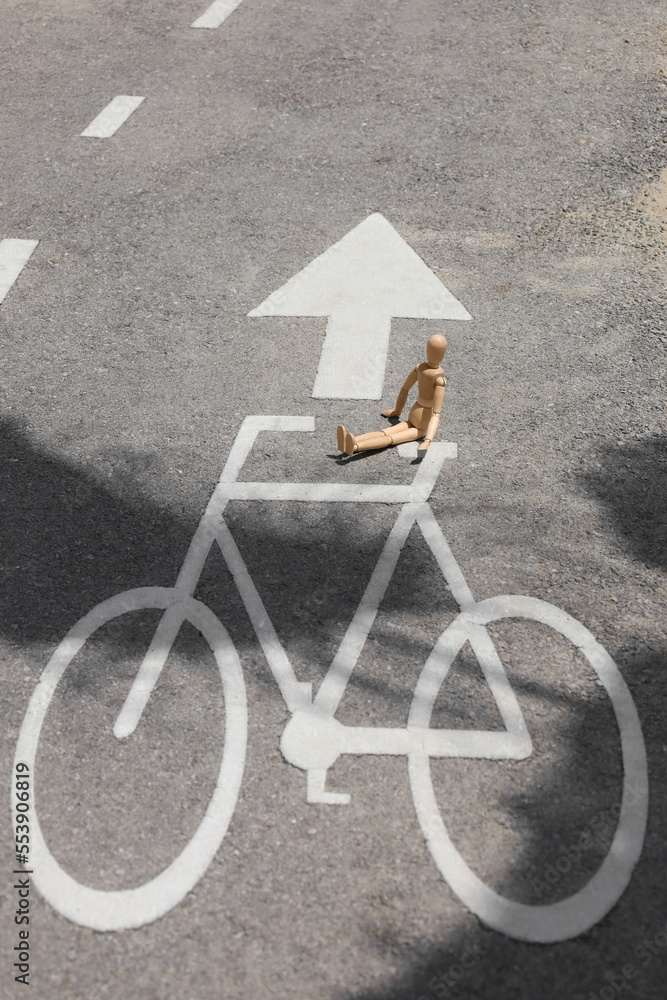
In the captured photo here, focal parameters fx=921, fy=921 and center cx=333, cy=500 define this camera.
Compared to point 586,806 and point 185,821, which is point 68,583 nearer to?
A: point 185,821

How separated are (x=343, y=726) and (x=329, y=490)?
1.64 metres

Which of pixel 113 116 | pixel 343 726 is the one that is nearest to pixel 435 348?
pixel 343 726

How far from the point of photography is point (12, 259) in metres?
7.48

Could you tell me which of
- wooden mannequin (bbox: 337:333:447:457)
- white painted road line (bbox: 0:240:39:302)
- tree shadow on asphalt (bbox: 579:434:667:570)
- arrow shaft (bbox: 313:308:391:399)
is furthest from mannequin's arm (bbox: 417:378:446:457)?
white painted road line (bbox: 0:240:39:302)

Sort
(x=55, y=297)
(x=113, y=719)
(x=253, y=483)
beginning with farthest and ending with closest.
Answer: (x=55, y=297)
(x=253, y=483)
(x=113, y=719)

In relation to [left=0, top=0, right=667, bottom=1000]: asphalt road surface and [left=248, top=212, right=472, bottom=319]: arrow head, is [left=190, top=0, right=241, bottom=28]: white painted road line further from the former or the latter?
[left=248, top=212, right=472, bottom=319]: arrow head

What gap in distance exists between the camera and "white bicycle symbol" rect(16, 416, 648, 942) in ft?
12.9

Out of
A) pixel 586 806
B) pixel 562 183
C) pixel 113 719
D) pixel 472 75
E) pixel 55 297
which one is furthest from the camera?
pixel 472 75

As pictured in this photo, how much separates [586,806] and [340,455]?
2.62 meters

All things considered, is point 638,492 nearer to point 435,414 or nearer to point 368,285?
point 435,414

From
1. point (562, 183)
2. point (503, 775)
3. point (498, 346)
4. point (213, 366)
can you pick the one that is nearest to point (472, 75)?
point (562, 183)

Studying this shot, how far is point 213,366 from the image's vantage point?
6480mm

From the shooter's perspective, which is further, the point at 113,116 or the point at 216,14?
the point at 216,14

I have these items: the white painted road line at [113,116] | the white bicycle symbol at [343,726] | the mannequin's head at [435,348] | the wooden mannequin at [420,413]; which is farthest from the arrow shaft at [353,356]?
the white painted road line at [113,116]
